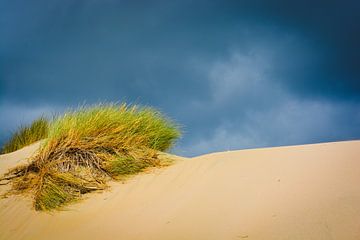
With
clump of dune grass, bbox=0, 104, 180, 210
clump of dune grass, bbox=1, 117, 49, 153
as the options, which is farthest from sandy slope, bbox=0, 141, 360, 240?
clump of dune grass, bbox=1, 117, 49, 153

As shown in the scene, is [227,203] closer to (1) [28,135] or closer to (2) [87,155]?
(2) [87,155]

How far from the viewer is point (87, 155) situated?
17.4ft

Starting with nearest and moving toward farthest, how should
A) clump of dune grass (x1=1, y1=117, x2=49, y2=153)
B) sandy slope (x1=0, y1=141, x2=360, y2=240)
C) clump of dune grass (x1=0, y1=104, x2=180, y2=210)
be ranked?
sandy slope (x1=0, y1=141, x2=360, y2=240), clump of dune grass (x1=0, y1=104, x2=180, y2=210), clump of dune grass (x1=1, y1=117, x2=49, y2=153)

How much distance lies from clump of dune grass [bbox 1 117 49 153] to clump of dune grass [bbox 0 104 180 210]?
3667 millimetres

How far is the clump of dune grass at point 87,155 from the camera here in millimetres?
4859

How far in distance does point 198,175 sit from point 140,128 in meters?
1.69

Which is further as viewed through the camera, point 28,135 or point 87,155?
point 28,135

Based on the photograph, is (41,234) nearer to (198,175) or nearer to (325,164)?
(198,175)

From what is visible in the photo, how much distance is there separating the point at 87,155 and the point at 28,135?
4.88 m

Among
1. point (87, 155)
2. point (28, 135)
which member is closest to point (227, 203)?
point (87, 155)

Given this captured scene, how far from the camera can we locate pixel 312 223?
2.86 m

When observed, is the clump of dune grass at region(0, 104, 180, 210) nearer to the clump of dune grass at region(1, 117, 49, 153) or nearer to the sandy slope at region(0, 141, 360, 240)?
the sandy slope at region(0, 141, 360, 240)

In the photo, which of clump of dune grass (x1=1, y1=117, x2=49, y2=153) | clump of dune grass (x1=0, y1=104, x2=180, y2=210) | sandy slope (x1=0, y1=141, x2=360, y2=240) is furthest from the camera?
clump of dune grass (x1=1, y1=117, x2=49, y2=153)

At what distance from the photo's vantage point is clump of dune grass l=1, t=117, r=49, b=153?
31.0 feet
